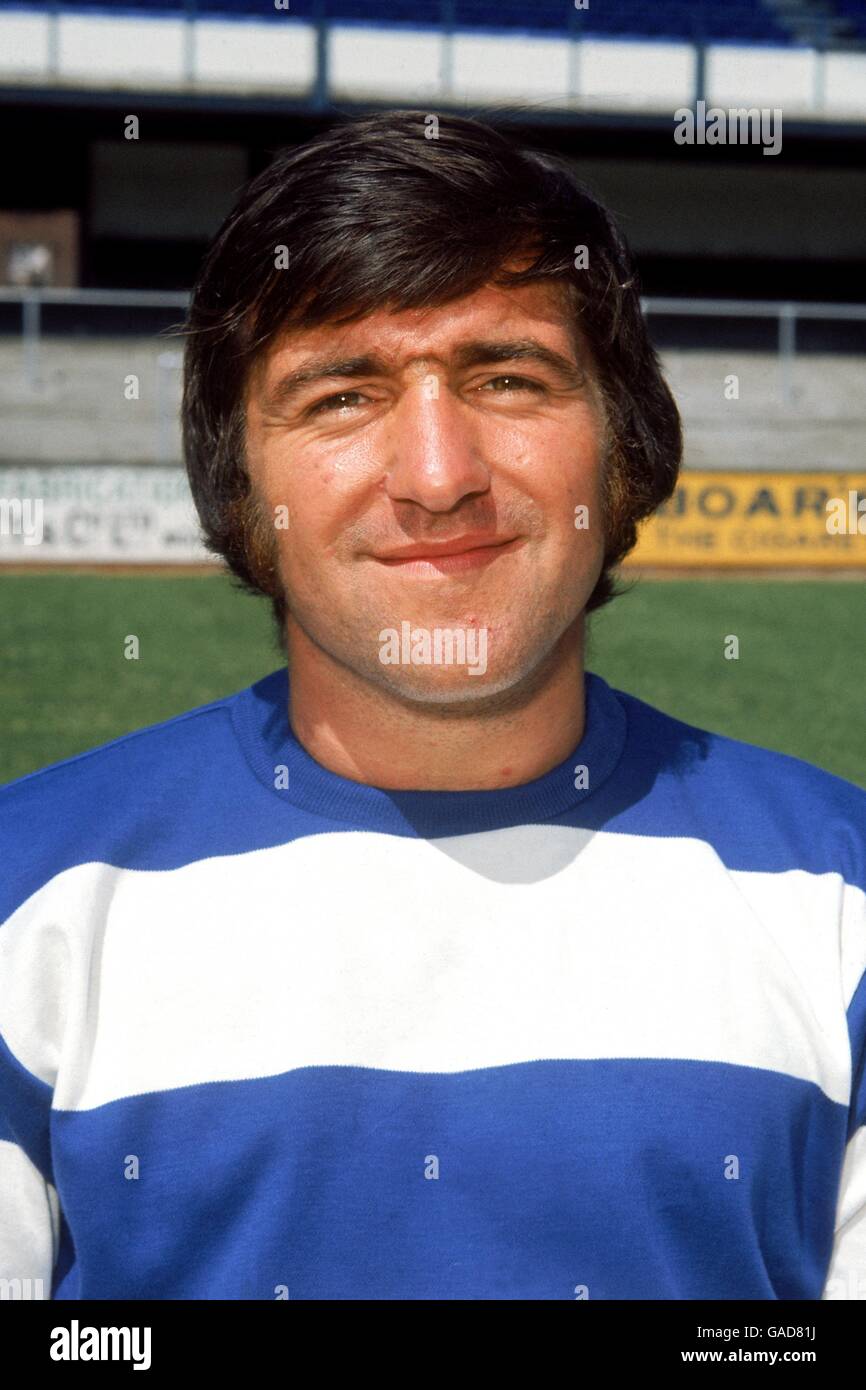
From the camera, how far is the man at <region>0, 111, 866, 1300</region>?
169 centimetres

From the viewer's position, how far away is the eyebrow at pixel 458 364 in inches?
71.9

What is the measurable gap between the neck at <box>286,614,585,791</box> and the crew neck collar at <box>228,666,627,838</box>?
28mm

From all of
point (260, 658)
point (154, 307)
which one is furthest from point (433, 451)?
point (154, 307)

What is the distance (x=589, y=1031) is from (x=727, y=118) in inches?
785

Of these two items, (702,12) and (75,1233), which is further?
(702,12)

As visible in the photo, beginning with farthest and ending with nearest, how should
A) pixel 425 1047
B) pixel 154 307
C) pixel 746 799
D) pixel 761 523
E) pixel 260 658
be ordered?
pixel 154 307 → pixel 761 523 → pixel 260 658 → pixel 746 799 → pixel 425 1047

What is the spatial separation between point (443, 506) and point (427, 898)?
1.46 ft

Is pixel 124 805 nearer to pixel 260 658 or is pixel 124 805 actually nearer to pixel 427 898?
pixel 427 898

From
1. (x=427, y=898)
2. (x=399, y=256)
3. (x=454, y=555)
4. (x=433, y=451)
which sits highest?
(x=399, y=256)

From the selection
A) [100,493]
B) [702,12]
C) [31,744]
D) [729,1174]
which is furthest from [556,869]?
[702,12]

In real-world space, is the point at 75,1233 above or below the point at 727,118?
below

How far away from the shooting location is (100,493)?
15164mm

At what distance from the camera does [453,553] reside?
1.80m
